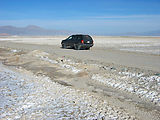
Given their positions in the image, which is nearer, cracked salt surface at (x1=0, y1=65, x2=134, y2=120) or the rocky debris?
cracked salt surface at (x1=0, y1=65, x2=134, y2=120)

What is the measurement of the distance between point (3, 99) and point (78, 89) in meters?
2.75

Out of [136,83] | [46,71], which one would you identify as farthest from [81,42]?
[136,83]

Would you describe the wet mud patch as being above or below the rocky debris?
above

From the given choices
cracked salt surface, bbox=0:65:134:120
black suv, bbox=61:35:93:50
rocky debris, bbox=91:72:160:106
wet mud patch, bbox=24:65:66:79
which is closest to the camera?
cracked salt surface, bbox=0:65:134:120

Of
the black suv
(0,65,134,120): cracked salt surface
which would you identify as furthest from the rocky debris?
the black suv

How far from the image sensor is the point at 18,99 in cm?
648

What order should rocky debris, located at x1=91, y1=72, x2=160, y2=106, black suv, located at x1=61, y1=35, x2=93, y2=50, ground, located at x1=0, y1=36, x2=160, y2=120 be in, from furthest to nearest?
black suv, located at x1=61, y1=35, x2=93, y2=50, rocky debris, located at x1=91, y1=72, x2=160, y2=106, ground, located at x1=0, y1=36, x2=160, y2=120

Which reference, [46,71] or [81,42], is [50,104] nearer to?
[46,71]

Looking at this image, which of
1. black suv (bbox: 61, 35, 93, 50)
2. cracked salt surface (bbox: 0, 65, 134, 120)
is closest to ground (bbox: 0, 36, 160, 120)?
cracked salt surface (bbox: 0, 65, 134, 120)

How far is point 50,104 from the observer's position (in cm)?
619

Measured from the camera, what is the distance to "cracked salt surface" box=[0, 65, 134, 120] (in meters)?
5.42

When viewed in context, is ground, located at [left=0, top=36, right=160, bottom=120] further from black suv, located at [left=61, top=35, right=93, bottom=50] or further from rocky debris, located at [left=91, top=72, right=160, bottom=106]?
black suv, located at [left=61, top=35, right=93, bottom=50]

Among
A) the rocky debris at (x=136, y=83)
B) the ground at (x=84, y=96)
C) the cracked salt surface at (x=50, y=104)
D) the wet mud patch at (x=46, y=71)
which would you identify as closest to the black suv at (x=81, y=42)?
the wet mud patch at (x=46, y=71)

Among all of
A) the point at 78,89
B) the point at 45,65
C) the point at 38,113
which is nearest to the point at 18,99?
the point at 38,113
